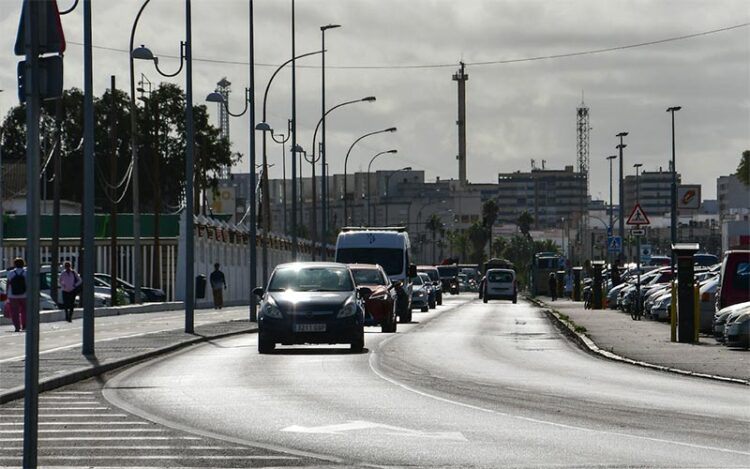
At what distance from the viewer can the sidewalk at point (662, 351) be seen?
23.9 m

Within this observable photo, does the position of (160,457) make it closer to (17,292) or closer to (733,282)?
(733,282)

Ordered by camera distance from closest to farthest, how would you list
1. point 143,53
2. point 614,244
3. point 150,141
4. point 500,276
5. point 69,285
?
point 143,53
point 69,285
point 614,244
point 500,276
point 150,141

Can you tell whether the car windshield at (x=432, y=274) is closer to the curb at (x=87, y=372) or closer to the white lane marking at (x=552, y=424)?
the curb at (x=87, y=372)

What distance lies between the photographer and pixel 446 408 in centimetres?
1738

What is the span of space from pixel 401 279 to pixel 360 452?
36998 millimetres

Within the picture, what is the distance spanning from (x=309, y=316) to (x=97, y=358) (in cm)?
452

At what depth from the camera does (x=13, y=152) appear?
122 metres

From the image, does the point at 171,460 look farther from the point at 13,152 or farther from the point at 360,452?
the point at 13,152

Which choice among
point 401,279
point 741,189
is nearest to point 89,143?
point 401,279

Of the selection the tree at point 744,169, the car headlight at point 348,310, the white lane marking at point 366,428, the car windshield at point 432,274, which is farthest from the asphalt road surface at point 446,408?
the tree at point 744,169

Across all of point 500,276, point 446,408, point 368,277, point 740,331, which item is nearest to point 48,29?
point 446,408

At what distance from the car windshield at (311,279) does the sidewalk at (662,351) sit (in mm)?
4899

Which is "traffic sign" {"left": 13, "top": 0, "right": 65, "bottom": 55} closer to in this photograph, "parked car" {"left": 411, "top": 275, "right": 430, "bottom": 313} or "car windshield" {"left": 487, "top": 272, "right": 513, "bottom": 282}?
"parked car" {"left": 411, "top": 275, "right": 430, "bottom": 313}

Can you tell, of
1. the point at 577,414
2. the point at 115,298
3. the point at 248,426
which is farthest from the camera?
the point at 115,298
